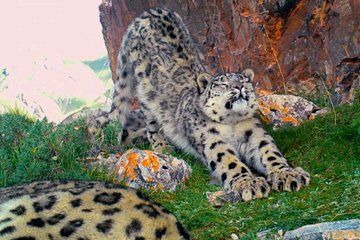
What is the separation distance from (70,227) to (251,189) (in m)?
2.50

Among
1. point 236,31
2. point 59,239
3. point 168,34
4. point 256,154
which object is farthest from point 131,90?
point 59,239

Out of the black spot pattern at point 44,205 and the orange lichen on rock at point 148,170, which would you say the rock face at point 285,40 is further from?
the black spot pattern at point 44,205

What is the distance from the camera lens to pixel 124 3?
38.8 feet

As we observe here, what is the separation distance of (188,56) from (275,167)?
2.72 metres

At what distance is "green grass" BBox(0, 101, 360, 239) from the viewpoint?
4.95 m

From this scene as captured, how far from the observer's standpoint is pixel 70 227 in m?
3.68

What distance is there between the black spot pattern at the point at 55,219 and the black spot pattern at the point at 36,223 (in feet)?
0.11

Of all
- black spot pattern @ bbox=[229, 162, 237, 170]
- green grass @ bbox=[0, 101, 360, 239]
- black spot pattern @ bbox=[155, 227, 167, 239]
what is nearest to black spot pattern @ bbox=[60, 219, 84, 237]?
black spot pattern @ bbox=[155, 227, 167, 239]

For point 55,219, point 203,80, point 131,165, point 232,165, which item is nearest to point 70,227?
point 55,219

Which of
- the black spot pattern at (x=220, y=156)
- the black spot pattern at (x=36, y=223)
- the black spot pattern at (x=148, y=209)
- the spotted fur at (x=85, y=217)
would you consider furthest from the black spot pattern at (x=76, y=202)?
the black spot pattern at (x=220, y=156)

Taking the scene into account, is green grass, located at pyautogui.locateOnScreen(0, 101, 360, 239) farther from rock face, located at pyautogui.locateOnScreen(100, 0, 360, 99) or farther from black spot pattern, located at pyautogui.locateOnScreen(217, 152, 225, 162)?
rock face, located at pyautogui.locateOnScreen(100, 0, 360, 99)

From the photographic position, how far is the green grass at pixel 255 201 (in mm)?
4953

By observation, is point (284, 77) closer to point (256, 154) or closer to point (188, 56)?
point (188, 56)

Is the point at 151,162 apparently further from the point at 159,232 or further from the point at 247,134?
the point at 159,232
